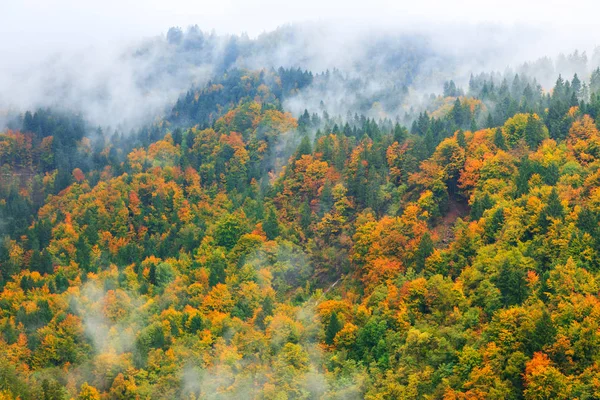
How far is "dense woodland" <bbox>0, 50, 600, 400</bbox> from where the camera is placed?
278 ft

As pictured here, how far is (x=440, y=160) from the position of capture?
4897 inches

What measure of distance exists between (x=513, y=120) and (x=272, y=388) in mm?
65427

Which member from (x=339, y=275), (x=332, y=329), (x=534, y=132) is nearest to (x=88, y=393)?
(x=332, y=329)

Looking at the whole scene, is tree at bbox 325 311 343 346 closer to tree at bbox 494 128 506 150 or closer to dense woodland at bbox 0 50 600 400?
dense woodland at bbox 0 50 600 400

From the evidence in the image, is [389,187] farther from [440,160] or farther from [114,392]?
[114,392]

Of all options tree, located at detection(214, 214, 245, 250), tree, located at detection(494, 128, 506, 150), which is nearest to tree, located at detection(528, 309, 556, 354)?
tree, located at detection(494, 128, 506, 150)

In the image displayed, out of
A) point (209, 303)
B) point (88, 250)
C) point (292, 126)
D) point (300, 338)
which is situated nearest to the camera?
point (300, 338)

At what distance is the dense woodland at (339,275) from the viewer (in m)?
84.6

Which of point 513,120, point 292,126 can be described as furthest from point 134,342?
point 292,126

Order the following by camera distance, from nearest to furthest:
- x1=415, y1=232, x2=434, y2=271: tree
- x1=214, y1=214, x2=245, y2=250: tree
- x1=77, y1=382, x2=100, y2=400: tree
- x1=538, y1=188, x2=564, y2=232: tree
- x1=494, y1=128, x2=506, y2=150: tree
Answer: x1=538, y1=188, x2=564, y2=232: tree, x1=77, y1=382, x2=100, y2=400: tree, x1=415, y1=232, x2=434, y2=271: tree, x1=494, y1=128, x2=506, y2=150: tree, x1=214, y1=214, x2=245, y2=250: tree

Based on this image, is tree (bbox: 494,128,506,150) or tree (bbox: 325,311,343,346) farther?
tree (bbox: 494,128,506,150)

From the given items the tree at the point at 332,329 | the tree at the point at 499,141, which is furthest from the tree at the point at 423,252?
the tree at the point at 499,141

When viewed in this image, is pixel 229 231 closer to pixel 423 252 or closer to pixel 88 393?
pixel 423 252

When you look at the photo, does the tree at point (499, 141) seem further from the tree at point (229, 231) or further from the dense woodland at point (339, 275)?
the tree at point (229, 231)
